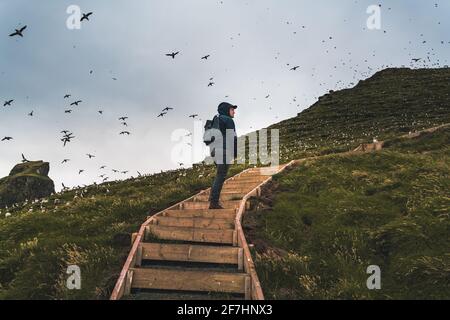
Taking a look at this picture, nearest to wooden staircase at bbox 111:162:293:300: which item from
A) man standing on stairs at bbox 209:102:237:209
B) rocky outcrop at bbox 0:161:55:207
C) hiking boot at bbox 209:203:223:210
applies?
hiking boot at bbox 209:203:223:210

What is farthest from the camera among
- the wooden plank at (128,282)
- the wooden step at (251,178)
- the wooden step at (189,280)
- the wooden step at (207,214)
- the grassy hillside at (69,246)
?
the wooden step at (251,178)

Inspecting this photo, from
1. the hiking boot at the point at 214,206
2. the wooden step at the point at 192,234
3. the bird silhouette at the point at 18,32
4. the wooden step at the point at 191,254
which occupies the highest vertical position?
the bird silhouette at the point at 18,32

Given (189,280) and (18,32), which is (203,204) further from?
(18,32)

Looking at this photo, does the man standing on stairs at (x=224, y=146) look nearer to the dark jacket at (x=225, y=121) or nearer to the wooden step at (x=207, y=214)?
the dark jacket at (x=225, y=121)

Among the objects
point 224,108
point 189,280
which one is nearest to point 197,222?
point 189,280

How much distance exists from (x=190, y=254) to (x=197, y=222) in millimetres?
2231

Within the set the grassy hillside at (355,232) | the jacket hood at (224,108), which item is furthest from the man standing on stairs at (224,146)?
the grassy hillside at (355,232)

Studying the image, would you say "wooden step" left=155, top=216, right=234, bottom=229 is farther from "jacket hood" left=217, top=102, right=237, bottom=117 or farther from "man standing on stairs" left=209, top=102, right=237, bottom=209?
"jacket hood" left=217, top=102, right=237, bottom=117

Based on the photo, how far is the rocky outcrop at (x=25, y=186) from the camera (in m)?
48.0

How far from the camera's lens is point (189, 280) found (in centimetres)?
855

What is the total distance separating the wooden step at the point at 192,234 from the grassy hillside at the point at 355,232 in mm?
873

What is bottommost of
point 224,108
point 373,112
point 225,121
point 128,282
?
point 128,282
